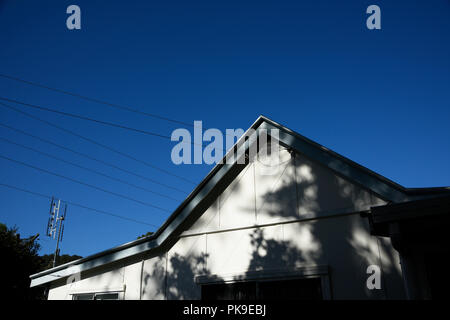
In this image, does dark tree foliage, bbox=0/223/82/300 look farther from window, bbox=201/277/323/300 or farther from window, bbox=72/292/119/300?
window, bbox=201/277/323/300

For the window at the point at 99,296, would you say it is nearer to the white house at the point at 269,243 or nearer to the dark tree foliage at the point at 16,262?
the white house at the point at 269,243

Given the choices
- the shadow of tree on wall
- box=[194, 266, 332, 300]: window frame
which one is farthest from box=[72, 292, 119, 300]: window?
box=[194, 266, 332, 300]: window frame

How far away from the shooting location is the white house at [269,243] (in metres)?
6.34

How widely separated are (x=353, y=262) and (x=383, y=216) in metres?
1.90

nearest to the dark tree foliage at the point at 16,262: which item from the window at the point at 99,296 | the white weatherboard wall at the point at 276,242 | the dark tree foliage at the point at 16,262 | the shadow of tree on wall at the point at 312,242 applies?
the dark tree foliage at the point at 16,262

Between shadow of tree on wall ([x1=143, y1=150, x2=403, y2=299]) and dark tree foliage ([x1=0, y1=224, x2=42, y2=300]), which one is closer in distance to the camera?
shadow of tree on wall ([x1=143, y1=150, x2=403, y2=299])

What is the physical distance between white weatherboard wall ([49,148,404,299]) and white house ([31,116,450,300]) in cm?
2

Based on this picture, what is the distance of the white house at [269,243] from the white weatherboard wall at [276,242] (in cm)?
2

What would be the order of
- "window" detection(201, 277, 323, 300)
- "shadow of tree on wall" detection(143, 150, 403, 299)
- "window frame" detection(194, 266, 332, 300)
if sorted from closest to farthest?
"shadow of tree on wall" detection(143, 150, 403, 299) → "window frame" detection(194, 266, 332, 300) → "window" detection(201, 277, 323, 300)

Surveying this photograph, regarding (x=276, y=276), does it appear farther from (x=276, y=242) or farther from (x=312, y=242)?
(x=312, y=242)

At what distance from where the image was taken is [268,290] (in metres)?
6.93

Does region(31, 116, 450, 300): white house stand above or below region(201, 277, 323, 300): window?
above

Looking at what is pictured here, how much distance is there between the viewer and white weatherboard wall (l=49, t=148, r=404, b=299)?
634cm
